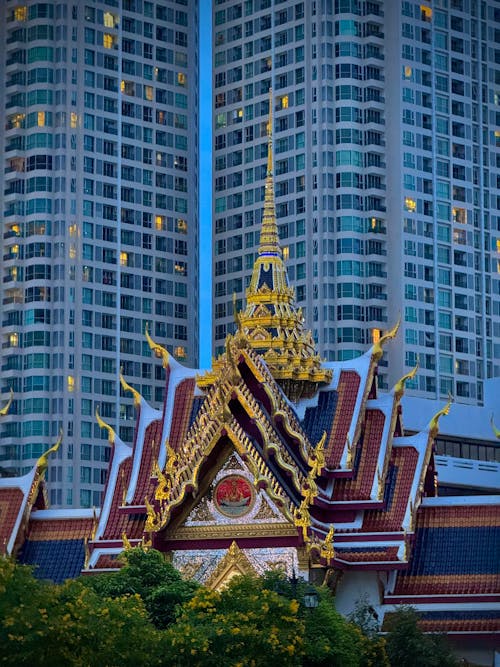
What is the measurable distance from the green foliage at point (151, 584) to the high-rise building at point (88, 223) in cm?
9585

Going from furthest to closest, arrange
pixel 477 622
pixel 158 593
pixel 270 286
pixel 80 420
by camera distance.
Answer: pixel 80 420
pixel 270 286
pixel 477 622
pixel 158 593

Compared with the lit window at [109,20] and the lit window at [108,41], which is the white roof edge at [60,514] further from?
the lit window at [109,20]

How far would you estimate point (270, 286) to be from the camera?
92.2 m

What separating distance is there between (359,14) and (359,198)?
1436 centimetres

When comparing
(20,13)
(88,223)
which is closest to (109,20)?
(20,13)

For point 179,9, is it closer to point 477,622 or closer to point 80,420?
point 80,420

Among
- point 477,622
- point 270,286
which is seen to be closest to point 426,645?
point 477,622

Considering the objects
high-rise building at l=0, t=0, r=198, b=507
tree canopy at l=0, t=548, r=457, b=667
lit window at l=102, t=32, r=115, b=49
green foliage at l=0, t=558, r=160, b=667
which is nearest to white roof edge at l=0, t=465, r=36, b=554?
tree canopy at l=0, t=548, r=457, b=667

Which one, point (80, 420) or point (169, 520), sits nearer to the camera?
point (169, 520)

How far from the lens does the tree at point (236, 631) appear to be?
6456cm

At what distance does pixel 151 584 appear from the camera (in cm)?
7350

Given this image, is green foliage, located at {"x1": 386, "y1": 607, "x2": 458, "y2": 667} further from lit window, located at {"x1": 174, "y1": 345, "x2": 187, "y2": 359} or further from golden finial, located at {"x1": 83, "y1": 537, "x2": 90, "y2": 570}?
lit window, located at {"x1": 174, "y1": 345, "x2": 187, "y2": 359}

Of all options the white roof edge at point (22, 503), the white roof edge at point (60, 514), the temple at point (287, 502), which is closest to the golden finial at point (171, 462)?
the temple at point (287, 502)

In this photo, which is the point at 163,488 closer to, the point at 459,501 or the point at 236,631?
the point at 459,501
